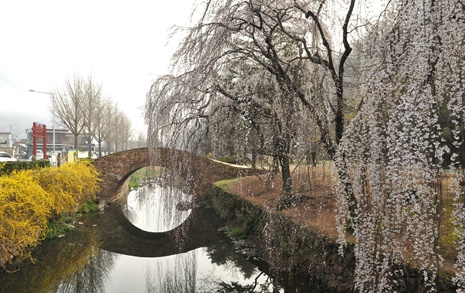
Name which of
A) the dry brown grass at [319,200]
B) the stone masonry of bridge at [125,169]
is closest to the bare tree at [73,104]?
the stone masonry of bridge at [125,169]

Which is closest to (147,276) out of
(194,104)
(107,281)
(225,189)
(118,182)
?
(107,281)

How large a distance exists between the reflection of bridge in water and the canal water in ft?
0.07

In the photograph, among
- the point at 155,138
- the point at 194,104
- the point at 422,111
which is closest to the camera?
the point at 422,111

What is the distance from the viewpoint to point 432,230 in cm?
200

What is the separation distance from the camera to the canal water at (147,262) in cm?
525

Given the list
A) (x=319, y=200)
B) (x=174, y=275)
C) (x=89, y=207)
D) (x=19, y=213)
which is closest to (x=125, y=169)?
(x=89, y=207)

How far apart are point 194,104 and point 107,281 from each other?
357 cm

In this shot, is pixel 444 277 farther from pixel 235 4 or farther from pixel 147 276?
pixel 147 276

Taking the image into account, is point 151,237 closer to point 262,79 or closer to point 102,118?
point 262,79

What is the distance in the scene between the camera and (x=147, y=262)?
671cm

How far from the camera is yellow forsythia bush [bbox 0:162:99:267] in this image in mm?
5500

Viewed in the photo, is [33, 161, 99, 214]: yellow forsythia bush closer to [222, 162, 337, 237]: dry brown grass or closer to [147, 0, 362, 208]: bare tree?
[147, 0, 362, 208]: bare tree

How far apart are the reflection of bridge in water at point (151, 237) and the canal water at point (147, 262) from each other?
0.9 inches

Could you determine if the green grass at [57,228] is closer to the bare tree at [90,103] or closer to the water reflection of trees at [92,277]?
the water reflection of trees at [92,277]
